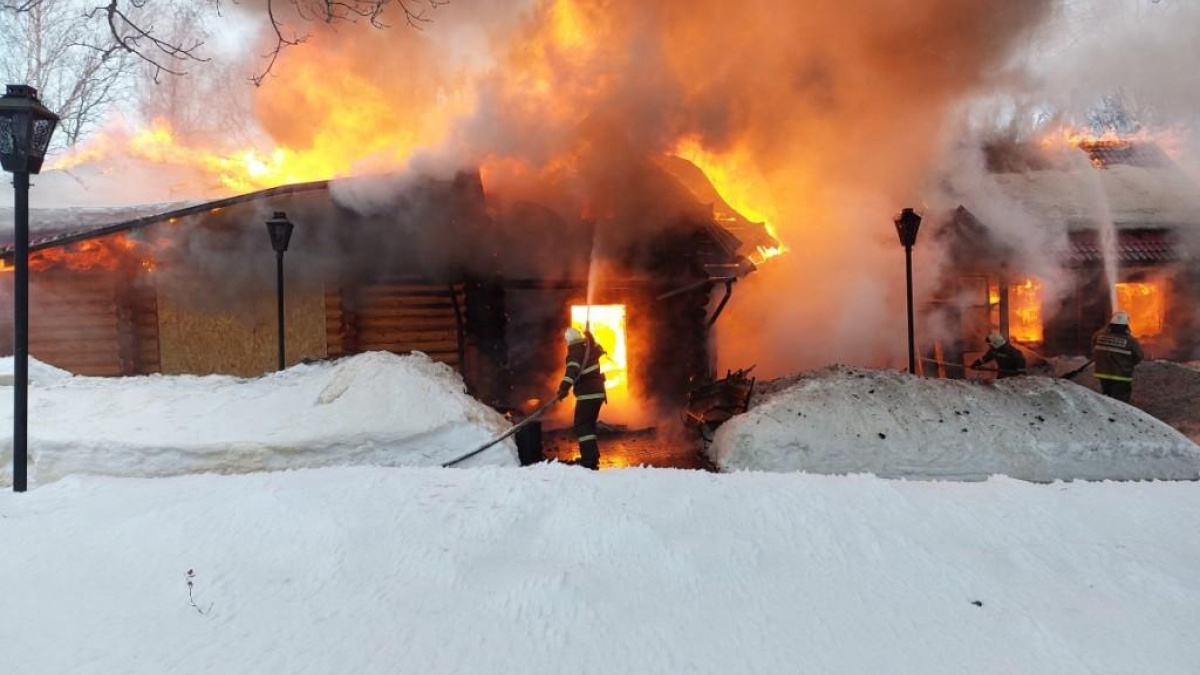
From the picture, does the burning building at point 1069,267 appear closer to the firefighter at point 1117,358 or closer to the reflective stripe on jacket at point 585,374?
the firefighter at point 1117,358

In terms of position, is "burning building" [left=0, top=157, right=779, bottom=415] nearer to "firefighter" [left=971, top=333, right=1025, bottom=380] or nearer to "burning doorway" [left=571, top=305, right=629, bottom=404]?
"burning doorway" [left=571, top=305, right=629, bottom=404]

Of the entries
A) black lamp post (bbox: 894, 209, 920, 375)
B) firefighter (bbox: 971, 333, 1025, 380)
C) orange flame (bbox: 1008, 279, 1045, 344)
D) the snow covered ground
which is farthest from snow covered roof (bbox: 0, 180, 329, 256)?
orange flame (bbox: 1008, 279, 1045, 344)

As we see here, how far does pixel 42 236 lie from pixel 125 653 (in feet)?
38.8

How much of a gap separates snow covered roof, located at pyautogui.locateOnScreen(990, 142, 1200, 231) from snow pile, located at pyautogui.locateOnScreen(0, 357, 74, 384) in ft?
58.1

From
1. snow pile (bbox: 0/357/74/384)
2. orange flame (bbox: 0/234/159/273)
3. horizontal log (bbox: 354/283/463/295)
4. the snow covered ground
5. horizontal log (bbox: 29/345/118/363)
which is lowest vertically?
the snow covered ground

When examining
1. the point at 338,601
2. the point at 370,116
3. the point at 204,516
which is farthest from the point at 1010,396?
the point at 370,116

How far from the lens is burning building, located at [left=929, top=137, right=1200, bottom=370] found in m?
13.1

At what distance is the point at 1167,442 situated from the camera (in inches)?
224

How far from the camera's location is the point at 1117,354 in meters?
7.73

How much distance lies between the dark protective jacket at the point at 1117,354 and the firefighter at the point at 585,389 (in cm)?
649

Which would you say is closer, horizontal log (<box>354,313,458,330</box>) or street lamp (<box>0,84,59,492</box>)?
street lamp (<box>0,84,59,492</box>)

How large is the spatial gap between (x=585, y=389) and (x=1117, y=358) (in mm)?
6772

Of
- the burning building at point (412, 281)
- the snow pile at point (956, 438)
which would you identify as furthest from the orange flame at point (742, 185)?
the snow pile at point (956, 438)

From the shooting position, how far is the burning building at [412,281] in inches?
338
